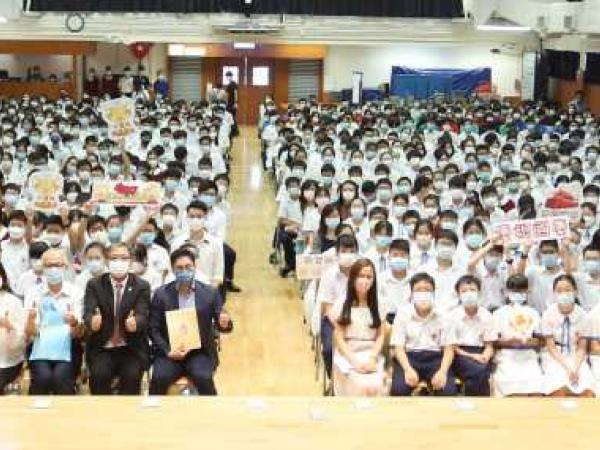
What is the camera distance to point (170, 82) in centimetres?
2803

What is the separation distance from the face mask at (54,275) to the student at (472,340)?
2.58 m

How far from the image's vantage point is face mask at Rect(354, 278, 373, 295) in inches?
257

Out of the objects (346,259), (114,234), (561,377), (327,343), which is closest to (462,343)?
(561,377)

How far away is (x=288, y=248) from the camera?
37.5 ft

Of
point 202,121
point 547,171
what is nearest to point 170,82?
point 202,121

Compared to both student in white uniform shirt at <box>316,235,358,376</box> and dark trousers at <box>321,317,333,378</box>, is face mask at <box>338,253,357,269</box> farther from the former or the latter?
dark trousers at <box>321,317,333,378</box>

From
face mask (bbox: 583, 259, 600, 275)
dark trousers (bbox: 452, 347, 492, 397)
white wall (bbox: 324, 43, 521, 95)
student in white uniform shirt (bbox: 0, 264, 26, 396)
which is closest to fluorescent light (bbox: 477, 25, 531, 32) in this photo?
white wall (bbox: 324, 43, 521, 95)

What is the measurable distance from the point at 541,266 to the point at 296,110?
12888mm

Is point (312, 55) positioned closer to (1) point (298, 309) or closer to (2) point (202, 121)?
(2) point (202, 121)

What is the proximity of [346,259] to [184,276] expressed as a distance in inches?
52.0

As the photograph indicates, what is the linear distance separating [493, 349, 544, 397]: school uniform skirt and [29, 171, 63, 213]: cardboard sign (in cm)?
456

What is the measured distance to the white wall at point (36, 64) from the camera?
26984 mm

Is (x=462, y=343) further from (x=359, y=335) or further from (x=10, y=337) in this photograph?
(x=10, y=337)

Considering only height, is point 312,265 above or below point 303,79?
below
